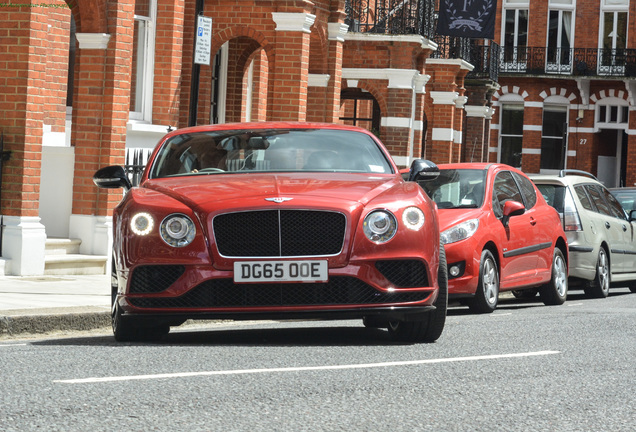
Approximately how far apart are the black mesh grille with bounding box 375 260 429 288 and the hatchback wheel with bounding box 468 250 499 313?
4296 millimetres

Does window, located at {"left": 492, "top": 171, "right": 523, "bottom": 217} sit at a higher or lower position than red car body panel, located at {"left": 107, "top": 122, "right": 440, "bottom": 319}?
A: higher

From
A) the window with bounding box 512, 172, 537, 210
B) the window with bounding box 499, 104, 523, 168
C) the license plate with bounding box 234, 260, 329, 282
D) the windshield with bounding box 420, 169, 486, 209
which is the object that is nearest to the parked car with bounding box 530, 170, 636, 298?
the window with bounding box 512, 172, 537, 210

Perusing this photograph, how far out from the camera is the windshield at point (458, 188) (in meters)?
13.0

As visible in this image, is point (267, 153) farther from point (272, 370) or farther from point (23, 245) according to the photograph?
point (23, 245)

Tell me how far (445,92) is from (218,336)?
2489cm

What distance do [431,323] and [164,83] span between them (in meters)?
10.7

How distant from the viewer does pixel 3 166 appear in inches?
552

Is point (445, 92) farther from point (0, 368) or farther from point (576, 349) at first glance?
point (0, 368)

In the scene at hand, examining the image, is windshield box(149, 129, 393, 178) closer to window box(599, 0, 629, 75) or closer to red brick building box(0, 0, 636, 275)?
red brick building box(0, 0, 636, 275)

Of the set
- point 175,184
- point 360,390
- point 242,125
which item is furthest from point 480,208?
point 360,390

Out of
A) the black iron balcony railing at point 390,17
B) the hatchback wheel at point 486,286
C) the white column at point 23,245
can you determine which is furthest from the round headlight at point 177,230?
the black iron balcony railing at point 390,17

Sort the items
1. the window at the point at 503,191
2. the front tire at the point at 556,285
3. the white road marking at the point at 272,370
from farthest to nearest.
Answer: the front tire at the point at 556,285, the window at the point at 503,191, the white road marking at the point at 272,370

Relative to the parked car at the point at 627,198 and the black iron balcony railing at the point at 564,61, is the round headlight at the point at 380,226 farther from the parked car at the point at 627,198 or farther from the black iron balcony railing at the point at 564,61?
the black iron balcony railing at the point at 564,61

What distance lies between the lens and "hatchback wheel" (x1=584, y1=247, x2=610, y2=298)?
16.1 m
